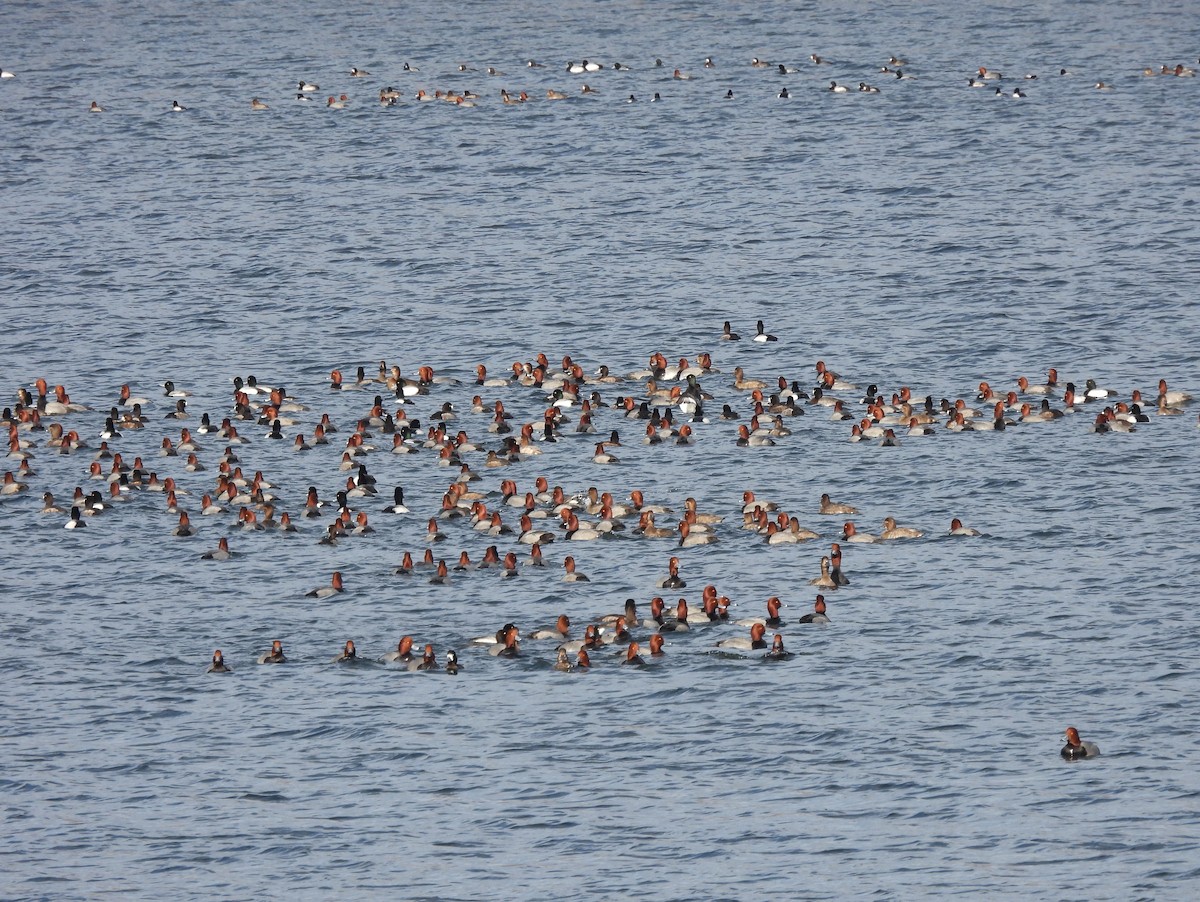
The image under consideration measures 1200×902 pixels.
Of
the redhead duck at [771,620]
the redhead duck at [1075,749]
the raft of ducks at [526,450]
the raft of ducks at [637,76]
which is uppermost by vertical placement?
the raft of ducks at [637,76]

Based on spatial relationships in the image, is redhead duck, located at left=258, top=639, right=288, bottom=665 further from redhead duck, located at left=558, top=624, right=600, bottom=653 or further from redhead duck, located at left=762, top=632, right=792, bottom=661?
redhead duck, located at left=762, top=632, right=792, bottom=661

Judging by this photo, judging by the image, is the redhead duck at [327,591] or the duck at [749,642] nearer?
the duck at [749,642]

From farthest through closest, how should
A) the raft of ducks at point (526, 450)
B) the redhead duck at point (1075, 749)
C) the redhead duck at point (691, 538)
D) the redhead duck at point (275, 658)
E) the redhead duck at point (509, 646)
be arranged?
the redhead duck at point (691, 538) → the raft of ducks at point (526, 450) → the redhead duck at point (275, 658) → the redhead duck at point (509, 646) → the redhead duck at point (1075, 749)

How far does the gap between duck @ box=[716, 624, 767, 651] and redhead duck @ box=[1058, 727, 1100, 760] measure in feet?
25.6

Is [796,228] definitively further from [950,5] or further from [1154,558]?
[950,5]

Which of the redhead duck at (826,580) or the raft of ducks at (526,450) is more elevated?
Result: the raft of ducks at (526,450)

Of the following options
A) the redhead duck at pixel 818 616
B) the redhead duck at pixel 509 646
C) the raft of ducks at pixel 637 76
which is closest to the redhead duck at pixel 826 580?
the redhead duck at pixel 818 616

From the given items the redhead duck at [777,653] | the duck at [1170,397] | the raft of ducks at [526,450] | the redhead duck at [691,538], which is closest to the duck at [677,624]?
the raft of ducks at [526,450]

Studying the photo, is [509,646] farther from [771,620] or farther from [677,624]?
[771,620]

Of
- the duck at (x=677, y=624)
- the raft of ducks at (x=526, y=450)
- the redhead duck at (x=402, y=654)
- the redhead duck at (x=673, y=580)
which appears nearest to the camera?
the redhead duck at (x=402, y=654)

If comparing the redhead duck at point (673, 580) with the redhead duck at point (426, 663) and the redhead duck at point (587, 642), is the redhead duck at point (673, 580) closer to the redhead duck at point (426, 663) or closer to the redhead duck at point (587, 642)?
the redhead duck at point (587, 642)

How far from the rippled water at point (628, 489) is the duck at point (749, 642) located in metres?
0.83

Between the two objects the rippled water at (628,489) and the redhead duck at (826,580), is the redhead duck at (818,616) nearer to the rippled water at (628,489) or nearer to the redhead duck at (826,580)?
the rippled water at (628,489)

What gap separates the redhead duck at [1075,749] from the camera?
3888cm
